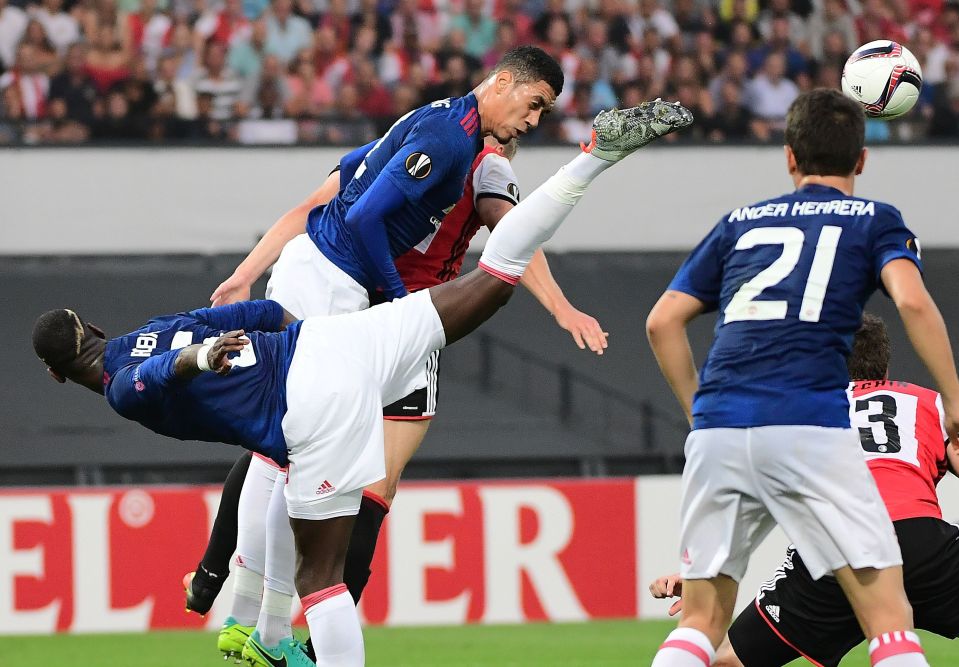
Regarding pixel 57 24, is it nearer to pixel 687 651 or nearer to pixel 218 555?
pixel 218 555

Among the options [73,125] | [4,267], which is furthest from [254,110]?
[4,267]

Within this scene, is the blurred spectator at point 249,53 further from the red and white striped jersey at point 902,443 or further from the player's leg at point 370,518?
the red and white striped jersey at point 902,443

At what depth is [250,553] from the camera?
5336 millimetres

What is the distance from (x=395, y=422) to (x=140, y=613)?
15.6ft

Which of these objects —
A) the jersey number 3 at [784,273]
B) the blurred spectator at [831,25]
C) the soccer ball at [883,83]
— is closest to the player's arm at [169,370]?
the jersey number 3 at [784,273]

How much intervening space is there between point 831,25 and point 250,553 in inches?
376

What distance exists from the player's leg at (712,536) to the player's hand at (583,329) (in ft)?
3.17

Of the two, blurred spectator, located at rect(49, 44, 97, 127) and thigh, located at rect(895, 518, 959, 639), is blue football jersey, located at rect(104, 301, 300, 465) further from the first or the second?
blurred spectator, located at rect(49, 44, 97, 127)

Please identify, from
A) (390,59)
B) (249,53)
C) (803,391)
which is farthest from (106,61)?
(803,391)

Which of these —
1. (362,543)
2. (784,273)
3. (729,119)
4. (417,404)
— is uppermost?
(784,273)

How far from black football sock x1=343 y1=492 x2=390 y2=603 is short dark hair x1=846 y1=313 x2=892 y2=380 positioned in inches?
66.0

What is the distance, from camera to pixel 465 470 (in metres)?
11.3

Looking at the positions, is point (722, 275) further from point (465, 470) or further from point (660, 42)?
point (660, 42)

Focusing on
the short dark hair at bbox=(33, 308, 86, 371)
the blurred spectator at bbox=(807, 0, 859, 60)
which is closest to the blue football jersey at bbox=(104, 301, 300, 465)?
the short dark hair at bbox=(33, 308, 86, 371)
